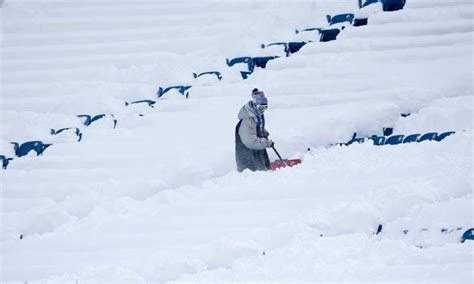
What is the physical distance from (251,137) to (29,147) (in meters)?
3.21

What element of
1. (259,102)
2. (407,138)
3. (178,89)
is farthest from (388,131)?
(178,89)

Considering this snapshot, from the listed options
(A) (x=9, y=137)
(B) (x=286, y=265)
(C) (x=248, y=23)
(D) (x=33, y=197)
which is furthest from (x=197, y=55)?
(B) (x=286, y=265)

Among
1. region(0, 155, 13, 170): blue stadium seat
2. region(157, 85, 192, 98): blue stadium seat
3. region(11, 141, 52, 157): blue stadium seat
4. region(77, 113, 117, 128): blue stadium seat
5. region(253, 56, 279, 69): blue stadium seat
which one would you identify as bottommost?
region(0, 155, 13, 170): blue stadium seat

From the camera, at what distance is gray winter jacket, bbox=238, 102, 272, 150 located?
10.1 meters

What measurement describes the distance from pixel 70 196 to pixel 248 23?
5393 mm

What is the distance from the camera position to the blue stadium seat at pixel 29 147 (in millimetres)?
12062

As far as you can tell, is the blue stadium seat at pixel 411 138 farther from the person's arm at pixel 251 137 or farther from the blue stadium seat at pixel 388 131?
the person's arm at pixel 251 137

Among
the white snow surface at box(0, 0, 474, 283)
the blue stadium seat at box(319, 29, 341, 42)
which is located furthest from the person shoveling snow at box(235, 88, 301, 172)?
the blue stadium seat at box(319, 29, 341, 42)

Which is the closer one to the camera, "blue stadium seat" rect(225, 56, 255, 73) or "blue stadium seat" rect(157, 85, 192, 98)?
"blue stadium seat" rect(157, 85, 192, 98)

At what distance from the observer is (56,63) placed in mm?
14758

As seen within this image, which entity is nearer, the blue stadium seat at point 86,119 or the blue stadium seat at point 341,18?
the blue stadium seat at point 86,119

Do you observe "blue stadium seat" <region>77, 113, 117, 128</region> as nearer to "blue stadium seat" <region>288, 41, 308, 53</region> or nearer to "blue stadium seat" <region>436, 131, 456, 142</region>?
"blue stadium seat" <region>288, 41, 308, 53</region>

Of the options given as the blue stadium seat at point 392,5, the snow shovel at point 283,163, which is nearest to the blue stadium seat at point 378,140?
the snow shovel at point 283,163

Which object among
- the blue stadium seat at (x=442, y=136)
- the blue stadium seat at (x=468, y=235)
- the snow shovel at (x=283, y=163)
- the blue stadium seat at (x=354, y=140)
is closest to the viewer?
the blue stadium seat at (x=468, y=235)
